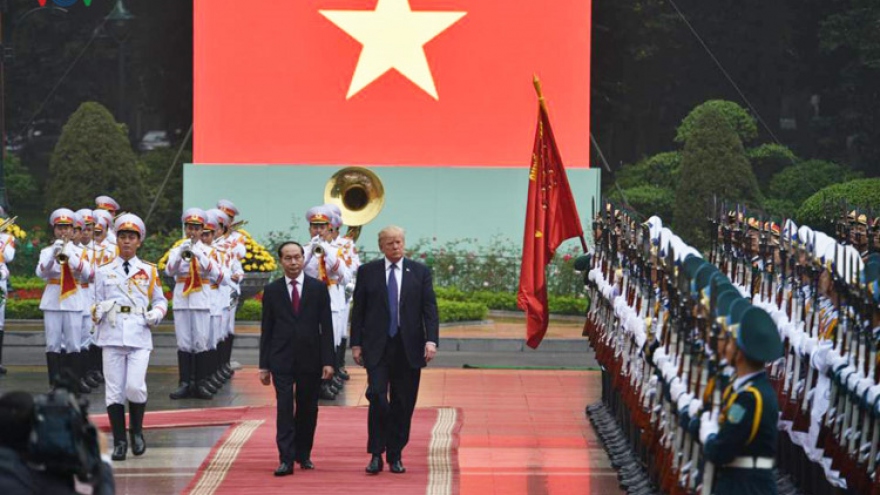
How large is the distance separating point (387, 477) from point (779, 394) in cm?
289

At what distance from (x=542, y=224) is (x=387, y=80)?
12.2m

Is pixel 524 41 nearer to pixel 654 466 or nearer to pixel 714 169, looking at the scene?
pixel 714 169

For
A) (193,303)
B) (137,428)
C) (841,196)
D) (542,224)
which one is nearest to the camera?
(137,428)

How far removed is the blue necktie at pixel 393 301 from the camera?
13.2m

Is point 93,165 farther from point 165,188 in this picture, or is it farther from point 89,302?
point 89,302

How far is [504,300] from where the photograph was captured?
2605 cm

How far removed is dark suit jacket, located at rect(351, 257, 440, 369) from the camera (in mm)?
13203

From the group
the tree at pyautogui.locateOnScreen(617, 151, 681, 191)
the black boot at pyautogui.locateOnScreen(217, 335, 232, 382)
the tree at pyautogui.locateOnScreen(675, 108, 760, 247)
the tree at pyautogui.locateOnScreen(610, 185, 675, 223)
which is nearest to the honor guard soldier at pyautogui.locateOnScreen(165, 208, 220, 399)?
the black boot at pyautogui.locateOnScreen(217, 335, 232, 382)

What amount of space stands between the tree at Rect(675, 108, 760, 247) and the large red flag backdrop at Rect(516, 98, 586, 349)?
15.2m

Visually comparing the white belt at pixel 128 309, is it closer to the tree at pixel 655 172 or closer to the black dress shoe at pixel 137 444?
the black dress shoe at pixel 137 444

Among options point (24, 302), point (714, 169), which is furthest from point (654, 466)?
point (714, 169)

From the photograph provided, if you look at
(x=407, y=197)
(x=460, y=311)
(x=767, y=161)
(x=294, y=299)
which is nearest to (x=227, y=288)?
(x=294, y=299)

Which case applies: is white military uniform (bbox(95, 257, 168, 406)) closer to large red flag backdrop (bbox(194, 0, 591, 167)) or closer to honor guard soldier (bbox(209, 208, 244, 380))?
honor guard soldier (bbox(209, 208, 244, 380))

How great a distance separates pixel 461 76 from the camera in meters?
28.0
